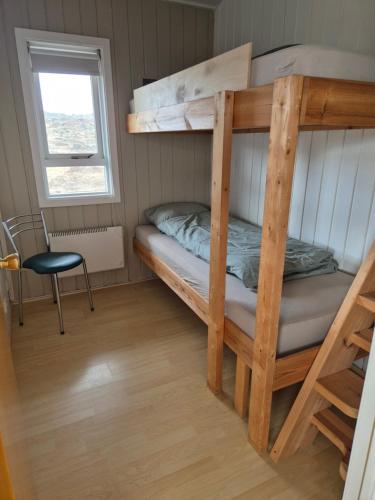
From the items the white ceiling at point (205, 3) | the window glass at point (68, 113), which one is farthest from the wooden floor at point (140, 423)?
the white ceiling at point (205, 3)

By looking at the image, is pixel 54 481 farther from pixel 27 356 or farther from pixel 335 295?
pixel 335 295

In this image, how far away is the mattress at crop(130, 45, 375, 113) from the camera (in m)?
1.27

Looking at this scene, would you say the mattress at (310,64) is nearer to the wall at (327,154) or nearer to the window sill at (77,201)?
the wall at (327,154)

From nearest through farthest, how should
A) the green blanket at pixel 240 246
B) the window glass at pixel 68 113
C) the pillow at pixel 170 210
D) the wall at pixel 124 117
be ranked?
the green blanket at pixel 240 246
the wall at pixel 124 117
the window glass at pixel 68 113
the pillow at pixel 170 210

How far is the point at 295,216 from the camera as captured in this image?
235 cm

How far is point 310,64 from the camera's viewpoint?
1.27 metres

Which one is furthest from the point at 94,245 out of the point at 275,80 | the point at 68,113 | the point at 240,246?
the point at 275,80

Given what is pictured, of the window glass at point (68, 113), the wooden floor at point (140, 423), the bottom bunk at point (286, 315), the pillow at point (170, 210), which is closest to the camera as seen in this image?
the wooden floor at point (140, 423)

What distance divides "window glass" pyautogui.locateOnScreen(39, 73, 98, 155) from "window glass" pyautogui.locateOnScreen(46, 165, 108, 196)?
0.50 feet

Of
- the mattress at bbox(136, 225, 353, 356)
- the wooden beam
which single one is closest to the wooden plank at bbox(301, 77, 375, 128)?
the wooden beam

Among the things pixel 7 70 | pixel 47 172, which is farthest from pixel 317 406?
pixel 7 70

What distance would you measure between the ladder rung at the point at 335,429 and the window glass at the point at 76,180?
2.45m

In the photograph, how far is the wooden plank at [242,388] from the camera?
160 centimetres

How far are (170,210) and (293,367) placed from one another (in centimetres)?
186
